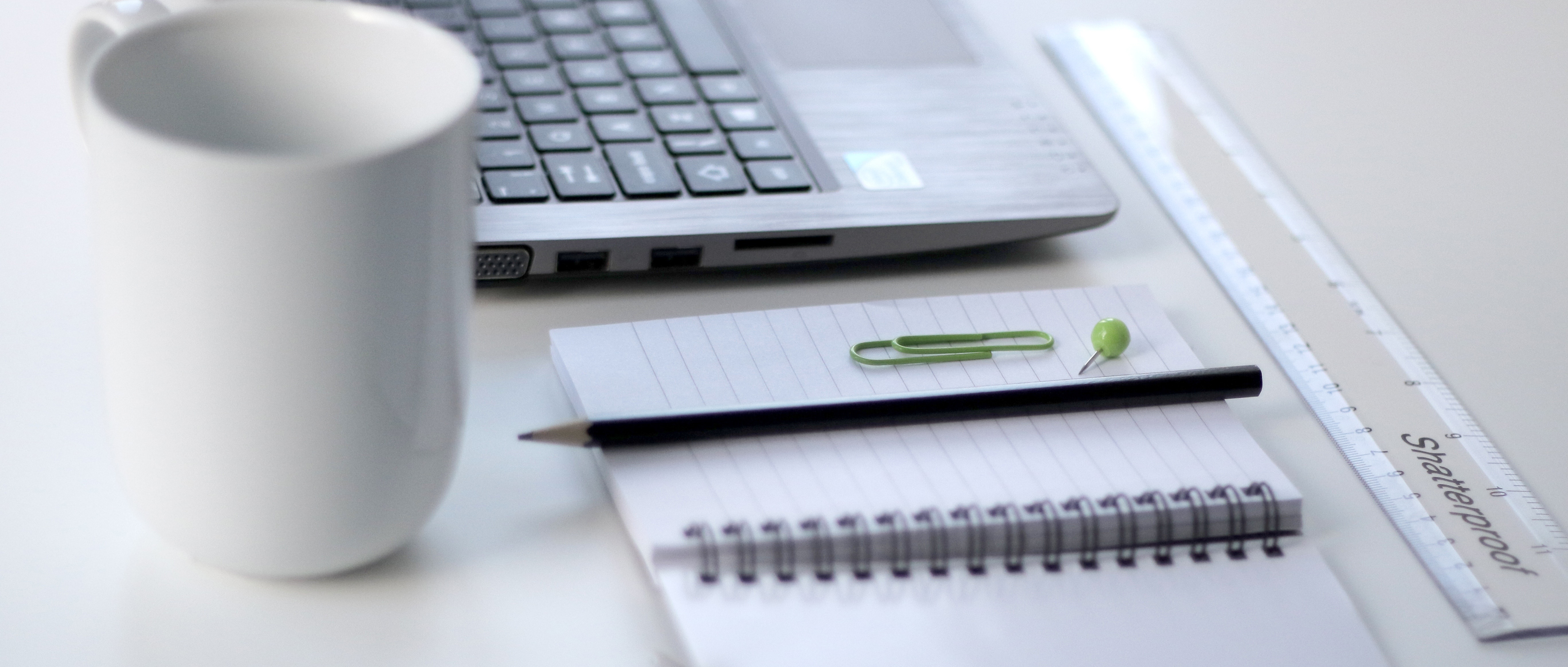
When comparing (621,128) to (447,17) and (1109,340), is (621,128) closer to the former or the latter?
(447,17)

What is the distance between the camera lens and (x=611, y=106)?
2.22 ft

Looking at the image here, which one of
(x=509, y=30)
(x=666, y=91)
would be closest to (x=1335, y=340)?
(x=666, y=91)

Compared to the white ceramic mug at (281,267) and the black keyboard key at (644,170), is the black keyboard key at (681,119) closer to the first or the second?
the black keyboard key at (644,170)

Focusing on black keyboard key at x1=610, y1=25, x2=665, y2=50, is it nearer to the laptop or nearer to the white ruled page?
the laptop

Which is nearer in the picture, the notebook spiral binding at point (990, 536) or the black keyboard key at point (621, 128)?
the notebook spiral binding at point (990, 536)

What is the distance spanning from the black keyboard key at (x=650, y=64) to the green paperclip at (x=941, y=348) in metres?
0.23

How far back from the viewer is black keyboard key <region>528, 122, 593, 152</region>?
0.64 m

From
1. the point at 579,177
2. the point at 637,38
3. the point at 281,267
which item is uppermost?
the point at 637,38

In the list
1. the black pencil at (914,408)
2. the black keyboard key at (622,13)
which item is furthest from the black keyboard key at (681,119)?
the black pencil at (914,408)

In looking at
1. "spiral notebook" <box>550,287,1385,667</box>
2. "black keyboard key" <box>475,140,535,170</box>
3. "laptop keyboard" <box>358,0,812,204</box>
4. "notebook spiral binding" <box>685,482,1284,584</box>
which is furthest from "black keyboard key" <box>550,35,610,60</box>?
"notebook spiral binding" <box>685,482,1284,584</box>

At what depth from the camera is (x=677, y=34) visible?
2.48 feet

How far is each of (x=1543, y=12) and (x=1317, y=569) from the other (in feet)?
2.34

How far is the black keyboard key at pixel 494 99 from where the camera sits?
660 mm

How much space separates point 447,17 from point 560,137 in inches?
5.8
